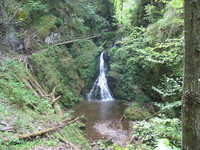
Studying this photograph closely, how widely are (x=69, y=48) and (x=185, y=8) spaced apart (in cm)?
1307

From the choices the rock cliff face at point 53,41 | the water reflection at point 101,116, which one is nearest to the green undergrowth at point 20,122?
the water reflection at point 101,116

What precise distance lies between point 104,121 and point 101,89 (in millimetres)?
4217

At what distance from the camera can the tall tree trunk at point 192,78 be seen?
906 millimetres

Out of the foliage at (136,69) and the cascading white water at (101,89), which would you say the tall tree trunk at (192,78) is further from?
the cascading white water at (101,89)

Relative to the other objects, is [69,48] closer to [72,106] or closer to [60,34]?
[60,34]

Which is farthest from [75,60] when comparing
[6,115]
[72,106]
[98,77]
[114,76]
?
[6,115]

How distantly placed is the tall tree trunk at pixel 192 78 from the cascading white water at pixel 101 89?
10.6 m

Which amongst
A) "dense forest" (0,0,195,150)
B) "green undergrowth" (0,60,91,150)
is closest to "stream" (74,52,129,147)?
"dense forest" (0,0,195,150)

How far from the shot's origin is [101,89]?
12.2m

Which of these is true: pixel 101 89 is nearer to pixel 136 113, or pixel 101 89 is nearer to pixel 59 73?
pixel 59 73

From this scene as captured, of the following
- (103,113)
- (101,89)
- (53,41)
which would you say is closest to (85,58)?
(53,41)

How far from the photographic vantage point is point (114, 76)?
11.6 m

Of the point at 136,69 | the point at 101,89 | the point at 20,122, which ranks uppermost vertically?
the point at 136,69

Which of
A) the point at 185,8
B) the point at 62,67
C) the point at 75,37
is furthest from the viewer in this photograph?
the point at 75,37
